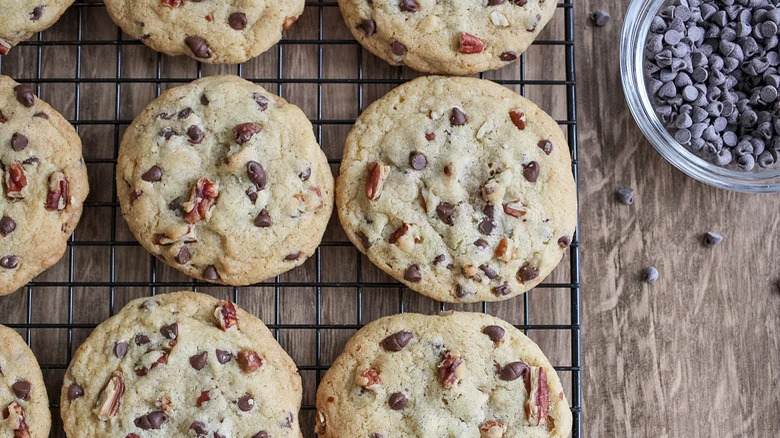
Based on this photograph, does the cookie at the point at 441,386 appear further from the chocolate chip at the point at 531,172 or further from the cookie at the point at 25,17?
the cookie at the point at 25,17

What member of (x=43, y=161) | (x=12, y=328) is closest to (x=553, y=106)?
(x=43, y=161)

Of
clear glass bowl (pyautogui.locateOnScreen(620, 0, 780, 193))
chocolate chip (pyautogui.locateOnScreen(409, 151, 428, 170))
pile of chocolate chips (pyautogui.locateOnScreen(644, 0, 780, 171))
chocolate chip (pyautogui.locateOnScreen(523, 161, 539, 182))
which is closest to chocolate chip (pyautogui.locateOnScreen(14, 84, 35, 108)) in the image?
chocolate chip (pyautogui.locateOnScreen(409, 151, 428, 170))

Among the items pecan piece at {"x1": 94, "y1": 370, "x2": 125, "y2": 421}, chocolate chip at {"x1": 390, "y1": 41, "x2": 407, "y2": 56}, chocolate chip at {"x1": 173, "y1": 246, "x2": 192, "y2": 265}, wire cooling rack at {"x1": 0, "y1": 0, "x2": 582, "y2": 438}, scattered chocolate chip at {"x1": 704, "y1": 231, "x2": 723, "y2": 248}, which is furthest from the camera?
scattered chocolate chip at {"x1": 704, "y1": 231, "x2": 723, "y2": 248}

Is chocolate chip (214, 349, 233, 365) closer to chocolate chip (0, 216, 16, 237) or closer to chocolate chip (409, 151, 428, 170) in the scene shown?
chocolate chip (0, 216, 16, 237)

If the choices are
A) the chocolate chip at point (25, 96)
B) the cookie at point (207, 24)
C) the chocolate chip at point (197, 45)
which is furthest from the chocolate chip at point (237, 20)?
the chocolate chip at point (25, 96)

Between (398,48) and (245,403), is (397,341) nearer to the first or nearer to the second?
(245,403)

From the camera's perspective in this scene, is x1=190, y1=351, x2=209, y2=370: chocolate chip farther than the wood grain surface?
No
